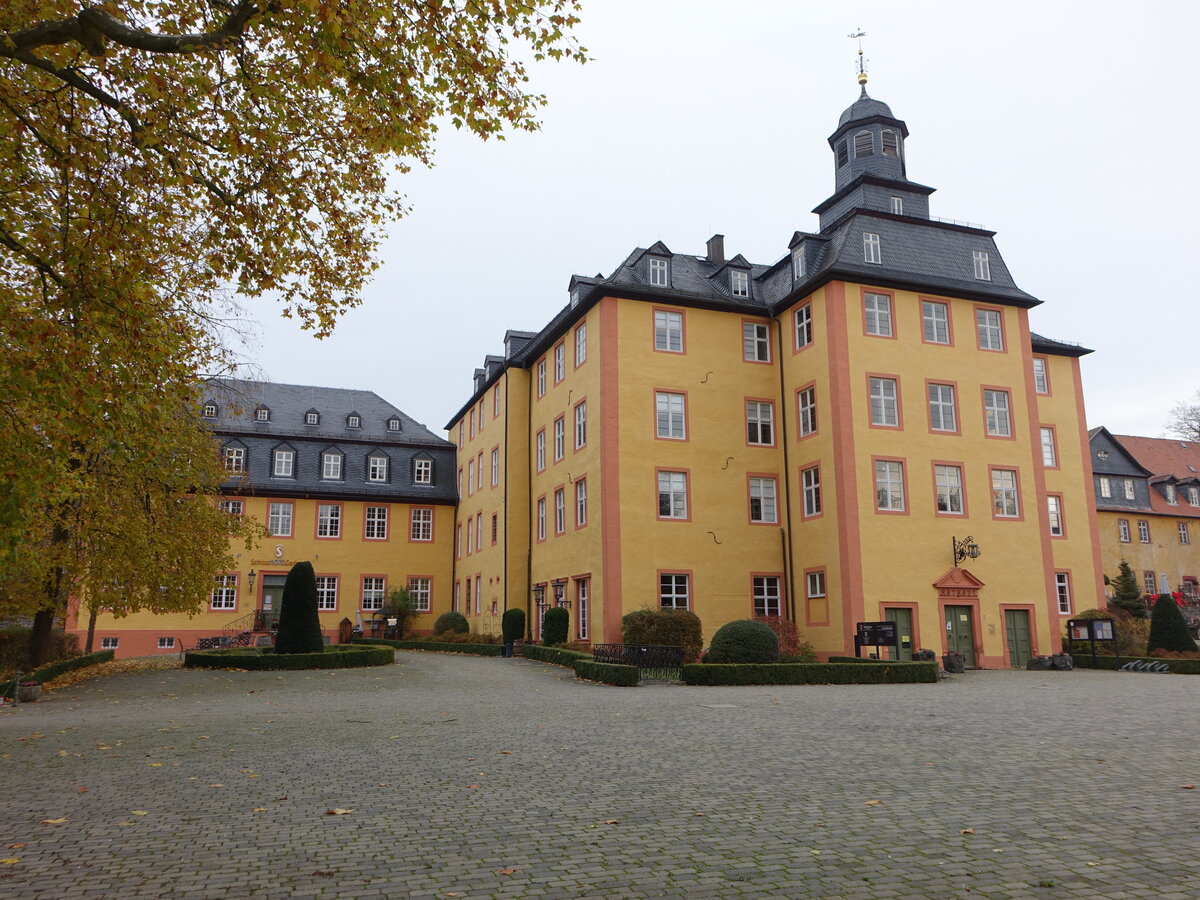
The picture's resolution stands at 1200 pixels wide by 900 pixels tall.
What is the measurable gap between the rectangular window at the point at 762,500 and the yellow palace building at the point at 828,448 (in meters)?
0.05

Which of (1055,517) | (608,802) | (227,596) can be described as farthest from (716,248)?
(608,802)

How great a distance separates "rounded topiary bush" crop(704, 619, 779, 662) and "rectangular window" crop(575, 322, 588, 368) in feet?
40.0

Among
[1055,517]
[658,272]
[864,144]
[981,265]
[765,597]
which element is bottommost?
[765,597]

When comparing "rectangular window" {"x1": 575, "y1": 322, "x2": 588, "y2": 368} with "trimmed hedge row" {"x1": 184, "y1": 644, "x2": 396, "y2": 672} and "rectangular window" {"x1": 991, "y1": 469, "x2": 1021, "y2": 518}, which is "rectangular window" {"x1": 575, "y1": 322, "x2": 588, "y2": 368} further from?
"rectangular window" {"x1": 991, "y1": 469, "x2": 1021, "y2": 518}

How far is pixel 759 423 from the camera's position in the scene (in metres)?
30.0

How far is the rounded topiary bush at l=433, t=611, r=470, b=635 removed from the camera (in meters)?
38.5

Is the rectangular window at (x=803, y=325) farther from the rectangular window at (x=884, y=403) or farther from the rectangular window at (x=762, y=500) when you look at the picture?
the rectangular window at (x=762, y=500)

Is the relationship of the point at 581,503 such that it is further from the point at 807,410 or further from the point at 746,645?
the point at 746,645

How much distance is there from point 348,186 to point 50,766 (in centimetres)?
693

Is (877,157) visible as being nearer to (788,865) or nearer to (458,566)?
(458,566)

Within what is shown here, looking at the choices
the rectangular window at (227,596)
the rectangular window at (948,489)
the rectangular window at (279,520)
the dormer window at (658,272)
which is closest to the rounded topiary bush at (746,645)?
the rectangular window at (948,489)

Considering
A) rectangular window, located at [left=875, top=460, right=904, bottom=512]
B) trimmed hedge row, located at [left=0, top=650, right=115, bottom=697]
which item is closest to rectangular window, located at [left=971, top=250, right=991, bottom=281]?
rectangular window, located at [left=875, top=460, right=904, bottom=512]

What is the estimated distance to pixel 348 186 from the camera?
10.6 metres

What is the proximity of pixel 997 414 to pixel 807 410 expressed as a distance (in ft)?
19.9
